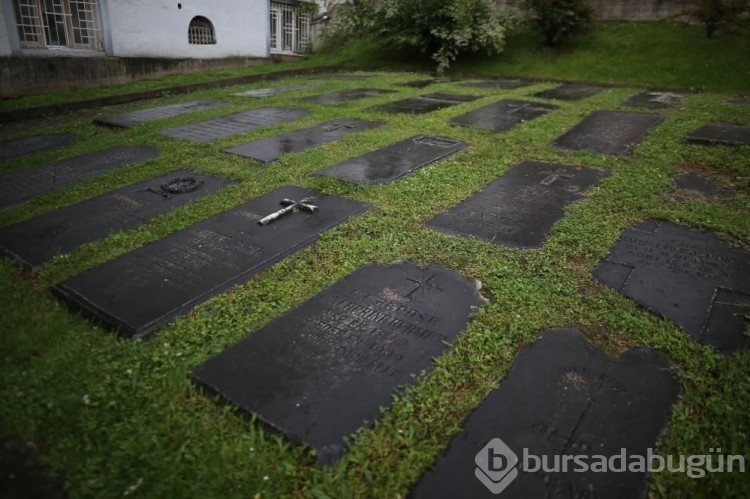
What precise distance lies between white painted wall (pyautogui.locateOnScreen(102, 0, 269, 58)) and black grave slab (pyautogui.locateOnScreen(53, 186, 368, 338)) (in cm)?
938

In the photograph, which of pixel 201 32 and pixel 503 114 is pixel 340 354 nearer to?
pixel 503 114

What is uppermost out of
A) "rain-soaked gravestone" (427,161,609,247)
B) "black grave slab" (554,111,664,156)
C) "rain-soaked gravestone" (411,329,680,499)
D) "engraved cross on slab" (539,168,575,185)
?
"black grave slab" (554,111,664,156)

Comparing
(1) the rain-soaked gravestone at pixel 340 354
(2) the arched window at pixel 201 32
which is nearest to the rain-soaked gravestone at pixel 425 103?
(1) the rain-soaked gravestone at pixel 340 354

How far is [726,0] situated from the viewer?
34.6 ft

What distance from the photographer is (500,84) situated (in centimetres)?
1067

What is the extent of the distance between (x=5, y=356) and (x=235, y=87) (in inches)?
364

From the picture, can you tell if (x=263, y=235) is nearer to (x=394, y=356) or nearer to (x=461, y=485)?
(x=394, y=356)

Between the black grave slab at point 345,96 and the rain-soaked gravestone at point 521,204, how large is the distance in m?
4.55

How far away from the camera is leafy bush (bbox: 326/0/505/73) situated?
1196cm

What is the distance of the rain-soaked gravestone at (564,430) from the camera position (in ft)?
6.01

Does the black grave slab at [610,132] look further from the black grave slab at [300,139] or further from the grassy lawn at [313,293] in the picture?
the black grave slab at [300,139]

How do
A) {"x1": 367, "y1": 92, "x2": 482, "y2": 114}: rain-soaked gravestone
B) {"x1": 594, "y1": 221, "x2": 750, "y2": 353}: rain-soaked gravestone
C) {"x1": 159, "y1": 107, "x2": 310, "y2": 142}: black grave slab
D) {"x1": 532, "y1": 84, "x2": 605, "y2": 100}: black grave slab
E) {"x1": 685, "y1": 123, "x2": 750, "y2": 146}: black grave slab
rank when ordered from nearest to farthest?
{"x1": 594, "y1": 221, "x2": 750, "y2": 353}: rain-soaked gravestone
{"x1": 685, "y1": 123, "x2": 750, "y2": 146}: black grave slab
{"x1": 159, "y1": 107, "x2": 310, "y2": 142}: black grave slab
{"x1": 367, "y1": 92, "x2": 482, "y2": 114}: rain-soaked gravestone
{"x1": 532, "y1": 84, "x2": 605, "y2": 100}: black grave slab

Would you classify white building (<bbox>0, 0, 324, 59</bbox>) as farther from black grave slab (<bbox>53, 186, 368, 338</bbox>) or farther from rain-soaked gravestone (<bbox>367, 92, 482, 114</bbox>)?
black grave slab (<bbox>53, 186, 368, 338</bbox>)

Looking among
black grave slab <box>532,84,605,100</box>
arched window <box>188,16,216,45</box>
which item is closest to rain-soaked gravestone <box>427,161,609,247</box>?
black grave slab <box>532,84,605,100</box>
